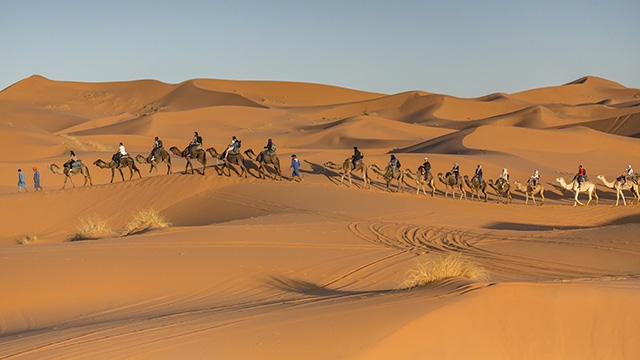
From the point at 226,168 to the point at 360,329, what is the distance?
2420cm

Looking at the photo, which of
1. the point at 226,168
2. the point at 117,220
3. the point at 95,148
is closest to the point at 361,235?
the point at 117,220

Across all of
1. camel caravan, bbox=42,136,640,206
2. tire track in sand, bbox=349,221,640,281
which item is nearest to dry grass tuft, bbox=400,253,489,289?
tire track in sand, bbox=349,221,640,281

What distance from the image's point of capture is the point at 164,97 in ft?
397

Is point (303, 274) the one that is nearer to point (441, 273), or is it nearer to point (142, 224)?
point (441, 273)

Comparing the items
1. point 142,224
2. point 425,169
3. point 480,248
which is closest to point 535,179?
point 425,169

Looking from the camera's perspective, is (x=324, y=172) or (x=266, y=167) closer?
(x=266, y=167)

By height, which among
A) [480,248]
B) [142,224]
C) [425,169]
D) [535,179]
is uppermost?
[425,169]

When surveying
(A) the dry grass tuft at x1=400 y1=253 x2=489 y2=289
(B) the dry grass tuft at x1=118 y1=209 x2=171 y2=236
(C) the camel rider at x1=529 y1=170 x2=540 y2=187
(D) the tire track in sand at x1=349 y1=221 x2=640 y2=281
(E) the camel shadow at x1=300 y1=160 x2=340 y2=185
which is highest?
(E) the camel shadow at x1=300 y1=160 x2=340 y2=185

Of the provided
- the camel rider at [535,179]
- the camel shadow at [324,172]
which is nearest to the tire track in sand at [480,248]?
the camel rider at [535,179]

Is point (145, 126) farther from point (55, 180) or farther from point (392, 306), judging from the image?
point (392, 306)

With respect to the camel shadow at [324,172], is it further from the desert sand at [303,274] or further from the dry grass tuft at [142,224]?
the dry grass tuft at [142,224]

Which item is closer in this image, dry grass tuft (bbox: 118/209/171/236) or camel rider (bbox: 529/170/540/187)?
dry grass tuft (bbox: 118/209/171/236)

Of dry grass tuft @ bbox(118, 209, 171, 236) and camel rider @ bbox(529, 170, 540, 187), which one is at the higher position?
camel rider @ bbox(529, 170, 540, 187)

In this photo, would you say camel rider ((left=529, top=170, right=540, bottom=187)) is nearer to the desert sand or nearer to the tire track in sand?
the desert sand
